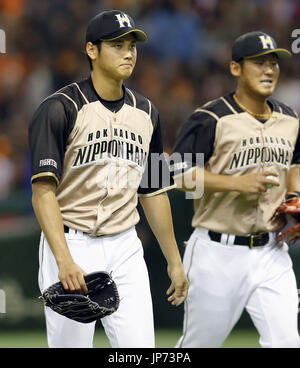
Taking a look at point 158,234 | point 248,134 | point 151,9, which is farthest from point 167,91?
point 158,234

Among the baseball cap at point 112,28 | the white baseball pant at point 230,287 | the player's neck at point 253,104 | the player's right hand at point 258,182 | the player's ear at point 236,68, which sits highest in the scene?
the baseball cap at point 112,28

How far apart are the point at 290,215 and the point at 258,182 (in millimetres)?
426

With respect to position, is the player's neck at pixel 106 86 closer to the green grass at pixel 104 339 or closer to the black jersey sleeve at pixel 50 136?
the black jersey sleeve at pixel 50 136

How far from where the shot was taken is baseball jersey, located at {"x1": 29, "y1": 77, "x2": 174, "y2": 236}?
14.7 ft

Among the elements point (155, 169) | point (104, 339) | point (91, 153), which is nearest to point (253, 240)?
point (155, 169)

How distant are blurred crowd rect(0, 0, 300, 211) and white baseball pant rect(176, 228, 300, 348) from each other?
519 centimetres

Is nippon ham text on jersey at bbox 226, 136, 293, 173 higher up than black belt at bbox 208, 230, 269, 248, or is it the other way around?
nippon ham text on jersey at bbox 226, 136, 293, 173

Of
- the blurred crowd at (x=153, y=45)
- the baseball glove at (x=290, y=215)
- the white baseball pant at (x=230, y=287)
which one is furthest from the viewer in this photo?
the blurred crowd at (x=153, y=45)

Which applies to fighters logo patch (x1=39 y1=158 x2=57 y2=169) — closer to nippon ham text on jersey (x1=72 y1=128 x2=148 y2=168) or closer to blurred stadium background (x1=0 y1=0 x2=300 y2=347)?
nippon ham text on jersey (x1=72 y1=128 x2=148 y2=168)

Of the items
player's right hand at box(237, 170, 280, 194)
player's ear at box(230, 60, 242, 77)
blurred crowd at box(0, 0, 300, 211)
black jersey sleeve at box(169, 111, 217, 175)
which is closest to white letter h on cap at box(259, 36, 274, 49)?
player's ear at box(230, 60, 242, 77)

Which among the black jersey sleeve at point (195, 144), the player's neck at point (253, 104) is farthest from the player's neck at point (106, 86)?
the player's neck at point (253, 104)

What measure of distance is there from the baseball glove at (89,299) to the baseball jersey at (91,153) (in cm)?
35

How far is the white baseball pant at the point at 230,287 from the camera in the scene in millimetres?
5488
